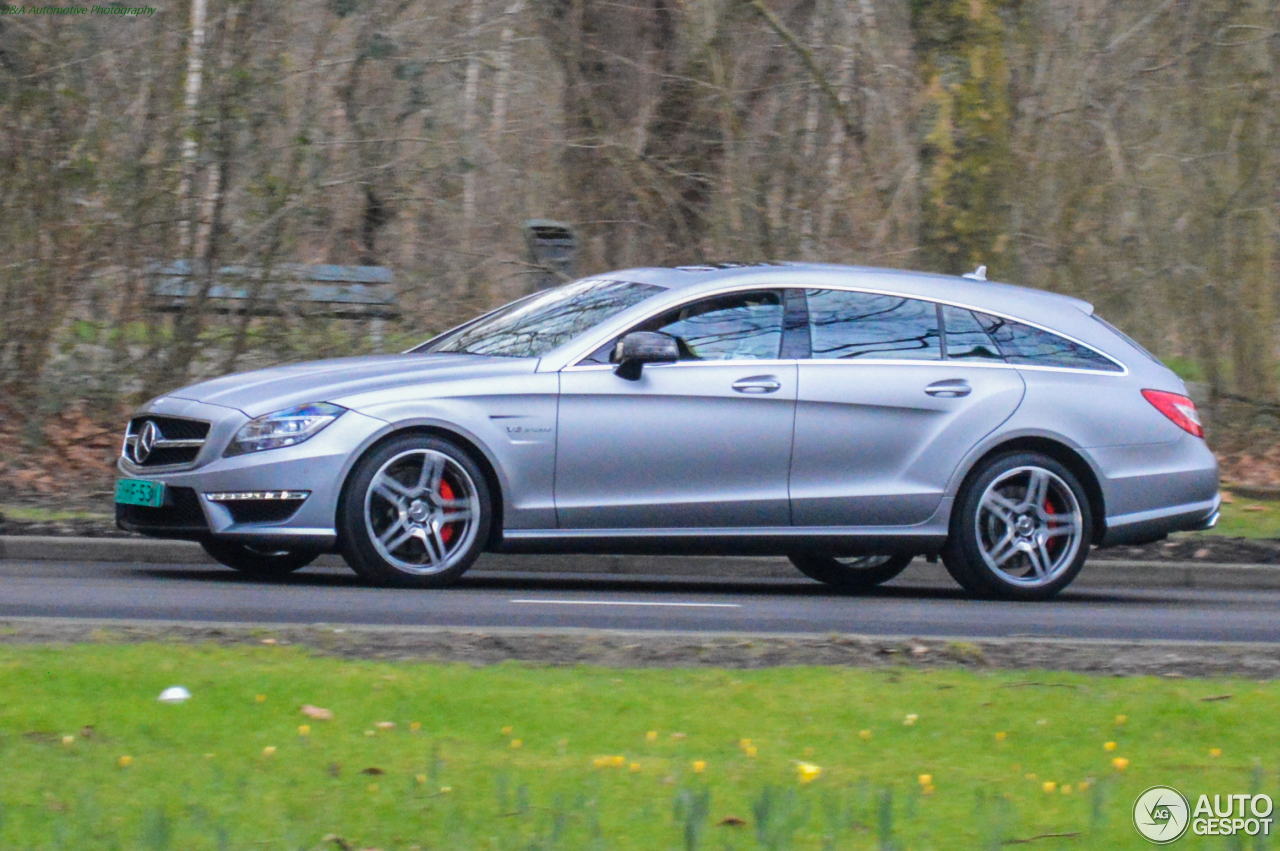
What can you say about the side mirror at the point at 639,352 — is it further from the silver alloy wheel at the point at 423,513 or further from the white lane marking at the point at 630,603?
the white lane marking at the point at 630,603

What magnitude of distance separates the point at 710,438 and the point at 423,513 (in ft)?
4.75

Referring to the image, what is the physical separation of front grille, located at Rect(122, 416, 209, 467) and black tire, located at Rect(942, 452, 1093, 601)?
381 centimetres

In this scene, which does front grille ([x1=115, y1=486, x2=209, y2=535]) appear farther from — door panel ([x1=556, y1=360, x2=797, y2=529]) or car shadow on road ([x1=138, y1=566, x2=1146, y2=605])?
door panel ([x1=556, y1=360, x2=797, y2=529])

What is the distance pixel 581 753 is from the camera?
5012mm

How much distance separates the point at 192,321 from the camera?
559 inches

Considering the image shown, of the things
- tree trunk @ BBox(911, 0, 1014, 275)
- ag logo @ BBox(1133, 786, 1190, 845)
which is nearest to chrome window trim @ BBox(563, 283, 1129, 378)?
tree trunk @ BBox(911, 0, 1014, 275)

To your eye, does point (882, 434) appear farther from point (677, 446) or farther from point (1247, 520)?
point (1247, 520)

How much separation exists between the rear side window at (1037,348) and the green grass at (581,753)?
343 cm

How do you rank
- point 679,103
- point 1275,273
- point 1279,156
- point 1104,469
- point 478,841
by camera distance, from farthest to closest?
1. point 1275,273
2. point 1279,156
3. point 679,103
4. point 1104,469
5. point 478,841

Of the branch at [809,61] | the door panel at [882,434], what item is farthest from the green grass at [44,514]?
the branch at [809,61]

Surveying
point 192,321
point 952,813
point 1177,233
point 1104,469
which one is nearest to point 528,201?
point 192,321

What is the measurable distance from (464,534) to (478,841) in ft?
15.1

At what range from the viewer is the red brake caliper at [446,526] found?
8.61 meters

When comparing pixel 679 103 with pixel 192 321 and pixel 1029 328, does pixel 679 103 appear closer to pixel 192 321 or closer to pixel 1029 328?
pixel 192 321
